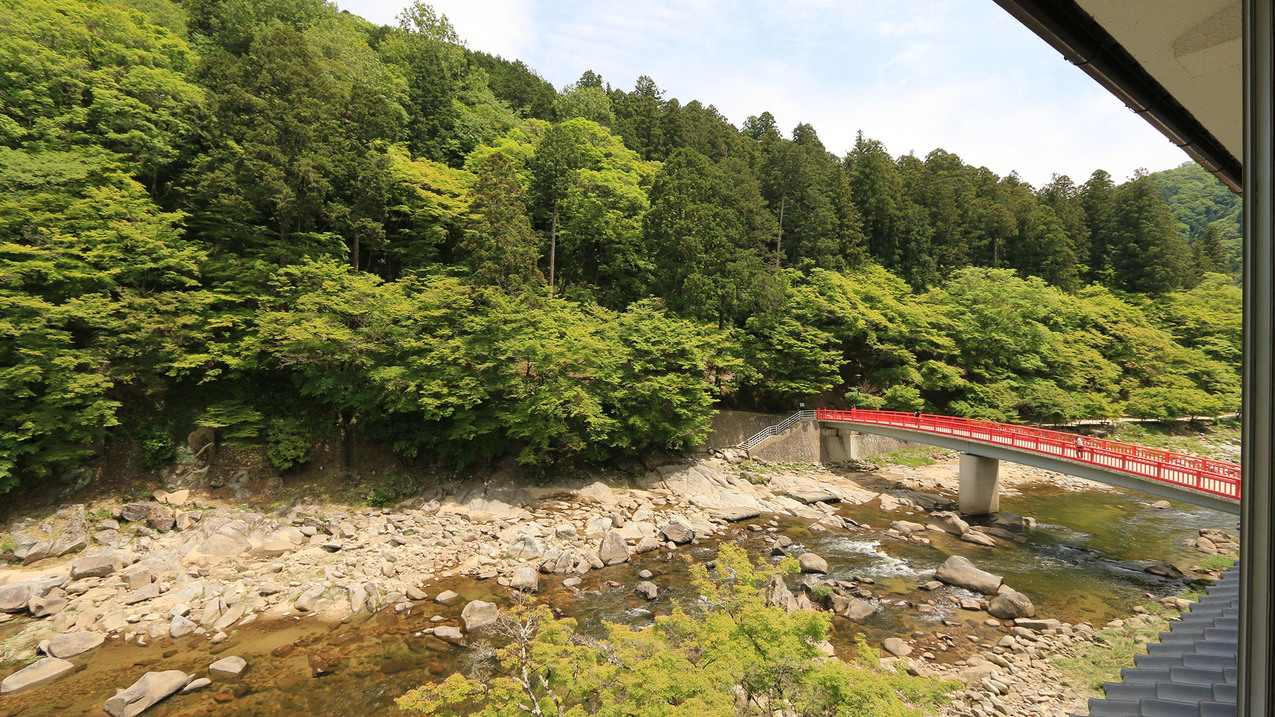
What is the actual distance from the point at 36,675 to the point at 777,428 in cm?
2170

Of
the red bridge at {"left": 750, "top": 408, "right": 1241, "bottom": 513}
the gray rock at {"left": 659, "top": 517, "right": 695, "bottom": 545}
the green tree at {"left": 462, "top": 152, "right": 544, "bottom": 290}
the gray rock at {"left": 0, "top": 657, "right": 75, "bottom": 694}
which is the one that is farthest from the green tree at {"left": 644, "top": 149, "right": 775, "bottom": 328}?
the gray rock at {"left": 0, "top": 657, "right": 75, "bottom": 694}

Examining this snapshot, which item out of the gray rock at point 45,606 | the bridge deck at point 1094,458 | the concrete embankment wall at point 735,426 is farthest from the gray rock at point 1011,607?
the gray rock at point 45,606

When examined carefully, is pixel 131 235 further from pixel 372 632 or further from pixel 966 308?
pixel 966 308

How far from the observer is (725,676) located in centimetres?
566

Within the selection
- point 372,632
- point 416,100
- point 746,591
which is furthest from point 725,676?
point 416,100

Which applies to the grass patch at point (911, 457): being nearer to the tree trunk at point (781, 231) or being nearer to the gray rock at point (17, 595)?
the tree trunk at point (781, 231)

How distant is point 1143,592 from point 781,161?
2601 centimetres

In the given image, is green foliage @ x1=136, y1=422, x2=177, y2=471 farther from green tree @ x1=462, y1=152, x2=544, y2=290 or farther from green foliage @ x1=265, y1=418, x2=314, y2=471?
green tree @ x1=462, y1=152, x2=544, y2=290

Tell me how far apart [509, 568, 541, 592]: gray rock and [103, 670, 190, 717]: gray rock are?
19.1ft

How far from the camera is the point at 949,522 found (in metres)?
15.4

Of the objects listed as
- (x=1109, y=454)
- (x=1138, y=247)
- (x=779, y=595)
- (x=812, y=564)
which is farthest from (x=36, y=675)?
(x=1138, y=247)

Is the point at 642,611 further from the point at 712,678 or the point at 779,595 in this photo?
the point at 712,678

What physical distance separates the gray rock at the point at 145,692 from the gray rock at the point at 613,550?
8283 mm

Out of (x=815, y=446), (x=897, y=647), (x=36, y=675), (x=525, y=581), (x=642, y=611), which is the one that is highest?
(x=815, y=446)
